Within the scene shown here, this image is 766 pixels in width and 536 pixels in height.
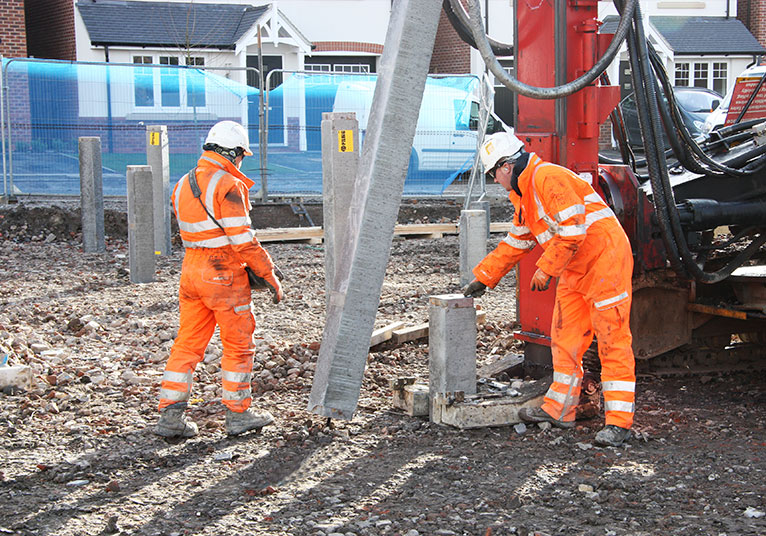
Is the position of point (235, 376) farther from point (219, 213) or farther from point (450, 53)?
point (450, 53)

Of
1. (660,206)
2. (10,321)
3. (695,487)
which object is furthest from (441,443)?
(10,321)

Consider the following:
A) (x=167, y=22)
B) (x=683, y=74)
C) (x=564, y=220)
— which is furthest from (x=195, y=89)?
(x=683, y=74)

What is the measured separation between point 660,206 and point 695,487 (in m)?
2.00

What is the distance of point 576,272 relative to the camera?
579cm

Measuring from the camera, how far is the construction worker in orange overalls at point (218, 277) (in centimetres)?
570

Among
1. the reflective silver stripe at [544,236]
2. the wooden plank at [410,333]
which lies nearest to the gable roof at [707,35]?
the wooden plank at [410,333]

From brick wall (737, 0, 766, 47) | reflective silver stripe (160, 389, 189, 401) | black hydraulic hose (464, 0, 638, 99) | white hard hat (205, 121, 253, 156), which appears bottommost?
reflective silver stripe (160, 389, 189, 401)

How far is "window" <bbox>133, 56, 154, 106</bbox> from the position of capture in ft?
52.8

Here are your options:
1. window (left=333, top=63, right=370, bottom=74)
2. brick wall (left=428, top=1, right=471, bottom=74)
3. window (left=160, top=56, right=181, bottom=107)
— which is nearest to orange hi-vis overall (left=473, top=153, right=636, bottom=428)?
window (left=160, top=56, right=181, bottom=107)

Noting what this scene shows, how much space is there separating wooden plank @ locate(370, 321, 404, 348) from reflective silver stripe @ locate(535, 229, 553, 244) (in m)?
2.41

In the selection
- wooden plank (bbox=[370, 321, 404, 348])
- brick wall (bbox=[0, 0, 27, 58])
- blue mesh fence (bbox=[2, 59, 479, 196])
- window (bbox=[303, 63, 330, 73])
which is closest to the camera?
wooden plank (bbox=[370, 321, 404, 348])

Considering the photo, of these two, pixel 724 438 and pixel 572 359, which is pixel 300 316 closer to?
pixel 572 359

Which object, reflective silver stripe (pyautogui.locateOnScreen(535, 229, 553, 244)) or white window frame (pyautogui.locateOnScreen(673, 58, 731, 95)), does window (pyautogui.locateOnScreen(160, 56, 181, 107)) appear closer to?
reflective silver stripe (pyautogui.locateOnScreen(535, 229, 553, 244))

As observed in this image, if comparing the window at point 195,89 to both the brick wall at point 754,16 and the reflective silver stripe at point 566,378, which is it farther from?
the brick wall at point 754,16
